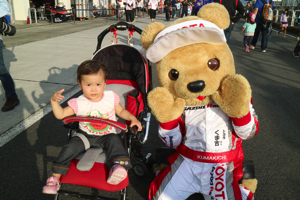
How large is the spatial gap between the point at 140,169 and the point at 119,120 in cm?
63

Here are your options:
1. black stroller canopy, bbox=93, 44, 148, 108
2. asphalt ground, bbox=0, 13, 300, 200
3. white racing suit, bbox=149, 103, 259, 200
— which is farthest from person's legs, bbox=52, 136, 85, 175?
black stroller canopy, bbox=93, 44, 148, 108

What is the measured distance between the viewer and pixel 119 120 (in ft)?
9.32

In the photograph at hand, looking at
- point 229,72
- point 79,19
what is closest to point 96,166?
point 229,72

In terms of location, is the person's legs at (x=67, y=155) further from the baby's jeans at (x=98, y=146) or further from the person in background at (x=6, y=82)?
the person in background at (x=6, y=82)

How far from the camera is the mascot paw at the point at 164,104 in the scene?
6.21 feet

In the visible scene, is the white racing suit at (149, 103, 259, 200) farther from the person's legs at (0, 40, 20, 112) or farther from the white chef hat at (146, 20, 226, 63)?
the person's legs at (0, 40, 20, 112)

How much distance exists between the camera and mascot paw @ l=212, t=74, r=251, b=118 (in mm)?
1728

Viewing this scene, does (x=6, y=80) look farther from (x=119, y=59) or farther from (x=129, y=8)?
(x=129, y=8)

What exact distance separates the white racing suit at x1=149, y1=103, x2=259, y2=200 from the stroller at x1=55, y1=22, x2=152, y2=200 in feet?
1.35

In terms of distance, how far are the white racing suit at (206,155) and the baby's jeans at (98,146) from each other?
1.43ft

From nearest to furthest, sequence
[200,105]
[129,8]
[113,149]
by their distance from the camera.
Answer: [200,105]
[113,149]
[129,8]

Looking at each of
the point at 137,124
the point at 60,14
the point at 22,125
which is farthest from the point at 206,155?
the point at 60,14

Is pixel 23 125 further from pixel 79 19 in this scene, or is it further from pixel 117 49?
pixel 79 19

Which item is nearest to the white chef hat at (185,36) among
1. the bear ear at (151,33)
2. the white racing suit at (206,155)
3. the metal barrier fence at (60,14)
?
the bear ear at (151,33)
